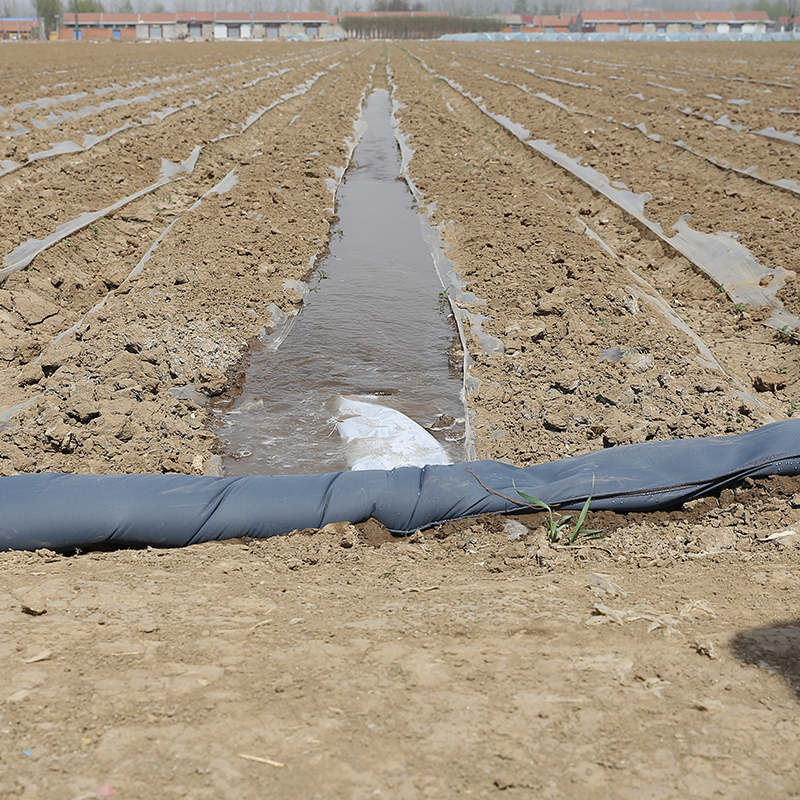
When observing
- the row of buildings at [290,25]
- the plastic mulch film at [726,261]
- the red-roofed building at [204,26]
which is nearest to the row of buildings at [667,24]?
the row of buildings at [290,25]

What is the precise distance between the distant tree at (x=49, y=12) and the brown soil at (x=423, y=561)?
102 metres

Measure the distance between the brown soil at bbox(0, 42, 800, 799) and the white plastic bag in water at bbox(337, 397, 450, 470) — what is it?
0.44m

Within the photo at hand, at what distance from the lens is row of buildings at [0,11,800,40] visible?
9475 cm

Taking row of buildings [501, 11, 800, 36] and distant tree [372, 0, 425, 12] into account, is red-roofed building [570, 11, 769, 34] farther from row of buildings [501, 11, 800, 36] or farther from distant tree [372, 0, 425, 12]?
distant tree [372, 0, 425, 12]

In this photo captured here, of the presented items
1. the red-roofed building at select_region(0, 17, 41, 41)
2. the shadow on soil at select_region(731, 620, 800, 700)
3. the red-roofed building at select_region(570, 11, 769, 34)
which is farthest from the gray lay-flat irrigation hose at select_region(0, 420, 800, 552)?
the red-roofed building at select_region(570, 11, 769, 34)

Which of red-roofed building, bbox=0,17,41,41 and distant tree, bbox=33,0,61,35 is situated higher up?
distant tree, bbox=33,0,61,35

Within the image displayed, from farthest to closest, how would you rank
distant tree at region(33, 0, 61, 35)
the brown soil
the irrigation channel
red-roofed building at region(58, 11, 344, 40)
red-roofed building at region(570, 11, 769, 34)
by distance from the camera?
1. red-roofed building at region(570, 11, 769, 34)
2. red-roofed building at region(58, 11, 344, 40)
3. distant tree at region(33, 0, 61, 35)
4. the irrigation channel
5. the brown soil

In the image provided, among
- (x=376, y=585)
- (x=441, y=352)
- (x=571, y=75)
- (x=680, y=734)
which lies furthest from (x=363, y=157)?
(x=571, y=75)

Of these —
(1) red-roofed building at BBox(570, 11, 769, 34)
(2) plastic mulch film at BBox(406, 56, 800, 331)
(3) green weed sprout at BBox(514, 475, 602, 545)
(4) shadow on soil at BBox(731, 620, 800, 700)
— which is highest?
(1) red-roofed building at BBox(570, 11, 769, 34)

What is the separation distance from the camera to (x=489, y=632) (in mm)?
2832

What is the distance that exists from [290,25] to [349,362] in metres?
111

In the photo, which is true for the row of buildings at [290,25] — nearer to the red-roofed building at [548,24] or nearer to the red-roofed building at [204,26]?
the red-roofed building at [204,26]

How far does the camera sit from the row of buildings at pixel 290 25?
9475 cm

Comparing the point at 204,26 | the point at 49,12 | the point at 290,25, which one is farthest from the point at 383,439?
the point at 49,12
